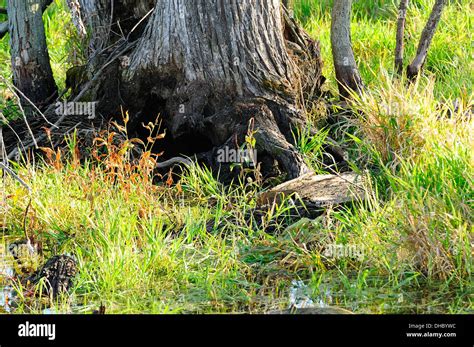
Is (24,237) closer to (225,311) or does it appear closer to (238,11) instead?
(225,311)

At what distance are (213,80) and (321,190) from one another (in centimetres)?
131

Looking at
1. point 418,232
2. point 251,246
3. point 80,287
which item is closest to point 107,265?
point 80,287

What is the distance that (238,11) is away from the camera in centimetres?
650

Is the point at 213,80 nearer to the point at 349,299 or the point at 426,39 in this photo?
the point at 426,39

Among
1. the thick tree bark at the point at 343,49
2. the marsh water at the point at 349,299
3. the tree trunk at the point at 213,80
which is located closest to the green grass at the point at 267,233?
the marsh water at the point at 349,299

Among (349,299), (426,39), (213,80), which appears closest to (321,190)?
(349,299)

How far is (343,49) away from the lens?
7.45 metres

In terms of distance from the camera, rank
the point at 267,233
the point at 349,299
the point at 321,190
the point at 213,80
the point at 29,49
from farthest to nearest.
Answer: the point at 29,49, the point at 213,80, the point at 321,190, the point at 267,233, the point at 349,299

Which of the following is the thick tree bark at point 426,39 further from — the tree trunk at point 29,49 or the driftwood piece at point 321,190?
the tree trunk at point 29,49

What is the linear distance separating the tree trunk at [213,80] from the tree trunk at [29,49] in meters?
0.80

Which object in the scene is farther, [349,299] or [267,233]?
[267,233]

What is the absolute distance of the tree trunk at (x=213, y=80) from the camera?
6453mm
